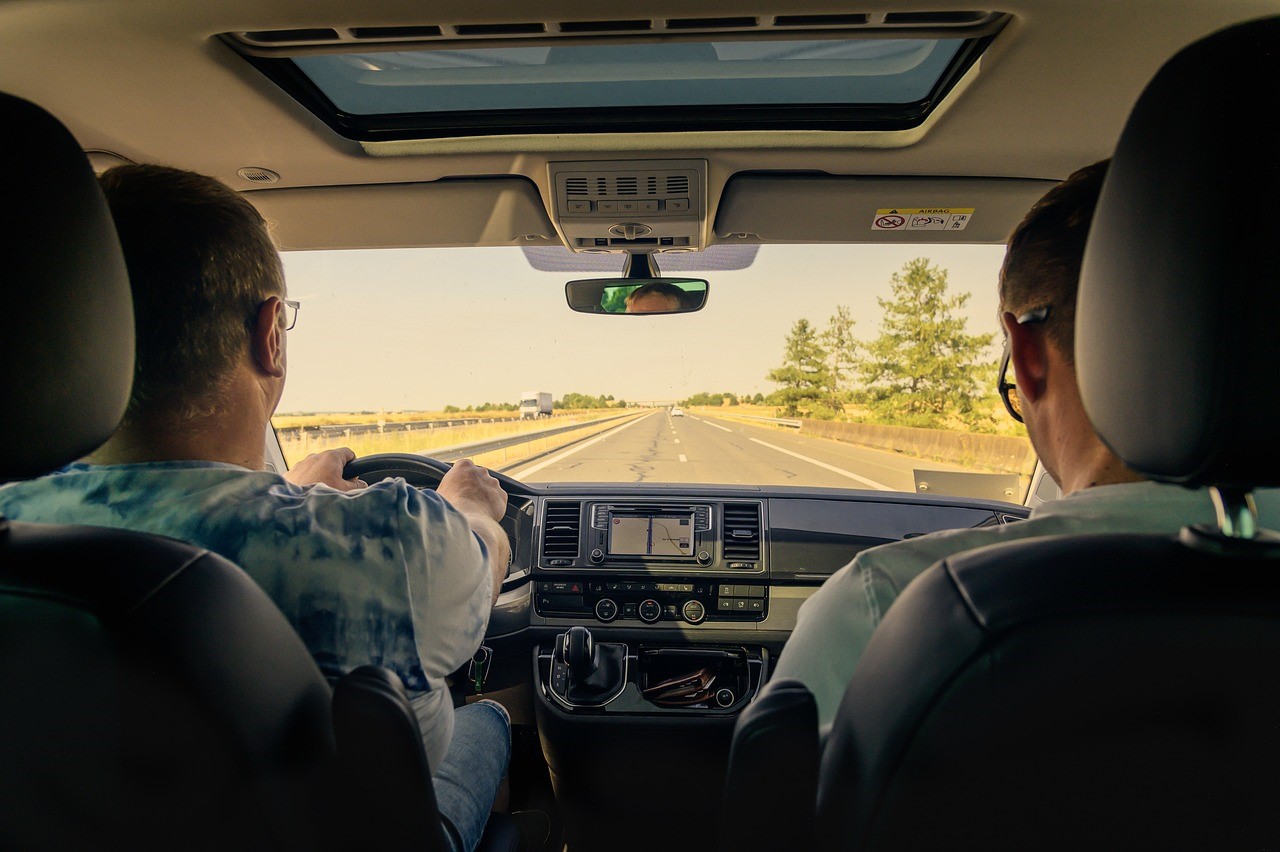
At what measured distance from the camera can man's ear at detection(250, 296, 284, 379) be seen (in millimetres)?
1544

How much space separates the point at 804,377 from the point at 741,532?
2.56 metres

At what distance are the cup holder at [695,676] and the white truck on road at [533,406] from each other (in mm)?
2623

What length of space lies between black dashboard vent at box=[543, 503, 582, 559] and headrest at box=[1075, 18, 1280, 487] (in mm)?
2911

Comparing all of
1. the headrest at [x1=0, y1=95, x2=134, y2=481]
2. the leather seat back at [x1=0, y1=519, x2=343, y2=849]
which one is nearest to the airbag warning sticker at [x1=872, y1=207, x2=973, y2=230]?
the headrest at [x1=0, y1=95, x2=134, y2=481]

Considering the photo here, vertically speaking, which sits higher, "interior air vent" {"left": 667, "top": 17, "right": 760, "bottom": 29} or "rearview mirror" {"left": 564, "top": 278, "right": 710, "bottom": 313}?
"interior air vent" {"left": 667, "top": 17, "right": 760, "bottom": 29}

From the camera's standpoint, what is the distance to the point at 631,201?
320 cm

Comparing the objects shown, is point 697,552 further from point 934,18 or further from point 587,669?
point 934,18

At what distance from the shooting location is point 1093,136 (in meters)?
2.92

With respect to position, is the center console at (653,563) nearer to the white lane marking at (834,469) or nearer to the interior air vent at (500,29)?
the white lane marking at (834,469)

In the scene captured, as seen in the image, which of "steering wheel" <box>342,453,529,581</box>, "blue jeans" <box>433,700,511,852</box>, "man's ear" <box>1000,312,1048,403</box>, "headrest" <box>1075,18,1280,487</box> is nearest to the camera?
"headrest" <box>1075,18,1280,487</box>

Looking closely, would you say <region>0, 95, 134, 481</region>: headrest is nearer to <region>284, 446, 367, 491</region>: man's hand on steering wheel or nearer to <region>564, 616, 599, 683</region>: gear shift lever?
<region>284, 446, 367, 491</region>: man's hand on steering wheel

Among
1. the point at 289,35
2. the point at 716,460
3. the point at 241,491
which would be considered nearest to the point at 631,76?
the point at 289,35

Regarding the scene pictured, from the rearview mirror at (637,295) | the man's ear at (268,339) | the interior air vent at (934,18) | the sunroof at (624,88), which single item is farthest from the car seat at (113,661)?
the rearview mirror at (637,295)

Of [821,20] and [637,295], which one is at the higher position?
[821,20]
